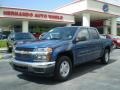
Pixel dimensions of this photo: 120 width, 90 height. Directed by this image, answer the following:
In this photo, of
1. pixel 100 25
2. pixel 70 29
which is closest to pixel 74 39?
pixel 70 29

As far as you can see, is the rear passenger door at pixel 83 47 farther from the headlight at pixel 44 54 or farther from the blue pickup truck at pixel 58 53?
the headlight at pixel 44 54

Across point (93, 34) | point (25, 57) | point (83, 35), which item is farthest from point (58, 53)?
point (93, 34)

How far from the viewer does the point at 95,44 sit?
961 cm

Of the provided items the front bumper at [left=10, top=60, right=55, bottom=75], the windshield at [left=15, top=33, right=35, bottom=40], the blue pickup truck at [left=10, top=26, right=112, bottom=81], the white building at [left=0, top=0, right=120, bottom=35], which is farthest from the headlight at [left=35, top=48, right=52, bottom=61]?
the white building at [left=0, top=0, right=120, bottom=35]

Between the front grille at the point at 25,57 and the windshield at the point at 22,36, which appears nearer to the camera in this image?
the front grille at the point at 25,57

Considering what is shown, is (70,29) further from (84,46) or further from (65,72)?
(65,72)

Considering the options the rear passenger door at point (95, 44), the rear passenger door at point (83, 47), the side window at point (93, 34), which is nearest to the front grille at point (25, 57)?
the rear passenger door at point (83, 47)

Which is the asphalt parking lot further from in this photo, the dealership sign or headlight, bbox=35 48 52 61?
the dealership sign

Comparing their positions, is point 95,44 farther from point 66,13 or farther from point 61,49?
point 66,13

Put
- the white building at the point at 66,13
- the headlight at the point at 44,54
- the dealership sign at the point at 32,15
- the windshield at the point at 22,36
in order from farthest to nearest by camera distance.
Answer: the white building at the point at 66,13, the dealership sign at the point at 32,15, the windshield at the point at 22,36, the headlight at the point at 44,54

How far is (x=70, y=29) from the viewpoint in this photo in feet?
28.5

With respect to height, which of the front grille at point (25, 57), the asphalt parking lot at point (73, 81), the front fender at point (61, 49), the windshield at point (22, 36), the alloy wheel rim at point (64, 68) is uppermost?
the windshield at point (22, 36)

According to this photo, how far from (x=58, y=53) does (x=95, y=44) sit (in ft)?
9.14

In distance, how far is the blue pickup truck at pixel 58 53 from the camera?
7.03 metres
